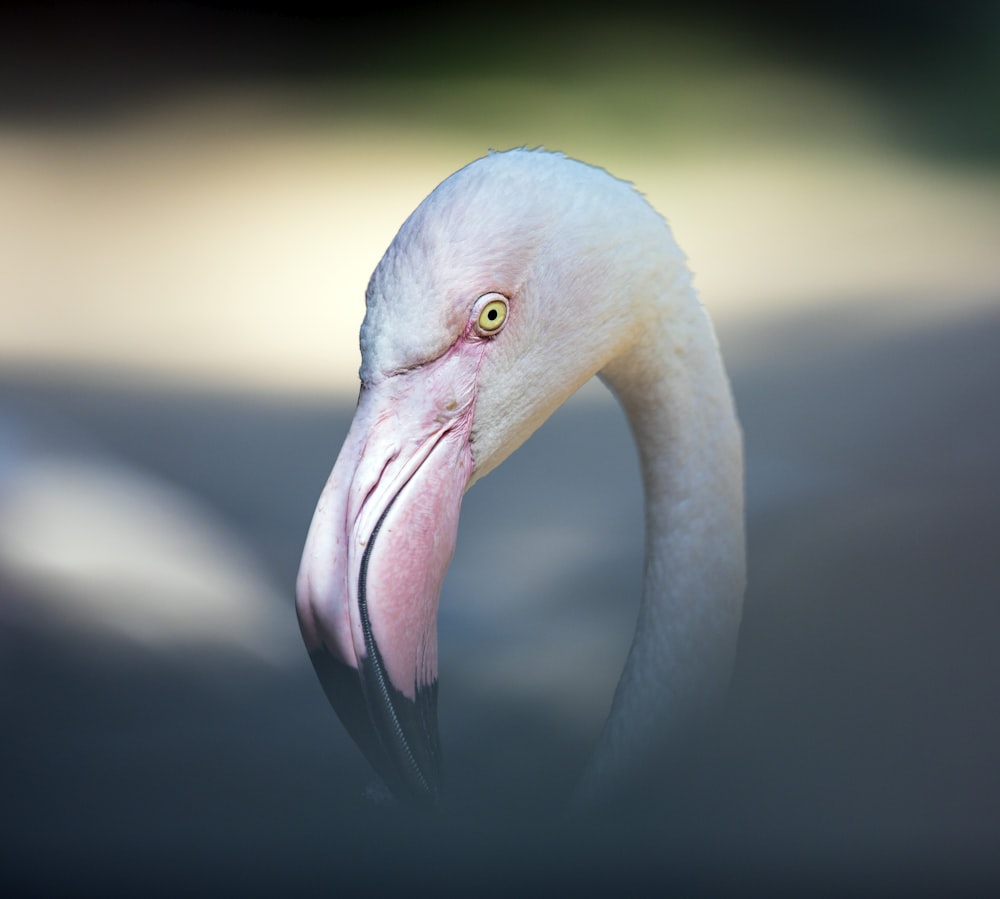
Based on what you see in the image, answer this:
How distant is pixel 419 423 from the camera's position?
2.72 feet

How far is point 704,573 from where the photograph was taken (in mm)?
1045

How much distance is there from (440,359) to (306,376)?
5.78ft

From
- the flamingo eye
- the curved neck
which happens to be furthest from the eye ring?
the curved neck

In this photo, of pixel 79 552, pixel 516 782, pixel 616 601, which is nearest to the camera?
pixel 516 782

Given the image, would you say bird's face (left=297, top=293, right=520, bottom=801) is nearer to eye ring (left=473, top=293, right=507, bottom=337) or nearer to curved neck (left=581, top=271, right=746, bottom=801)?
eye ring (left=473, top=293, right=507, bottom=337)

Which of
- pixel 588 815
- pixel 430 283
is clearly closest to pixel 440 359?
pixel 430 283

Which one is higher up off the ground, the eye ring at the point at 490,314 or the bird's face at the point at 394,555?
the eye ring at the point at 490,314

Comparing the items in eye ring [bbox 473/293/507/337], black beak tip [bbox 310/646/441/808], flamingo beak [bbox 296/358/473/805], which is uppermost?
eye ring [bbox 473/293/507/337]

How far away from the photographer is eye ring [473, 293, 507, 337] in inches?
32.5

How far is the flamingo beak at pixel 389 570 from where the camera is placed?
0.79 m

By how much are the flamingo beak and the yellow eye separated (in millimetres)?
39

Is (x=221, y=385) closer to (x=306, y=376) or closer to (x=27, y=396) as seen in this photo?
(x=306, y=376)

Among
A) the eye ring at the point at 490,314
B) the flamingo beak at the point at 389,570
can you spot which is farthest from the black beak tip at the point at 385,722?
the eye ring at the point at 490,314

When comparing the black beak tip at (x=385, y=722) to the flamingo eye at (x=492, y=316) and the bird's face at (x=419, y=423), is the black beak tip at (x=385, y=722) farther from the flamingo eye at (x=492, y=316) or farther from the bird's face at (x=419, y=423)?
the flamingo eye at (x=492, y=316)
